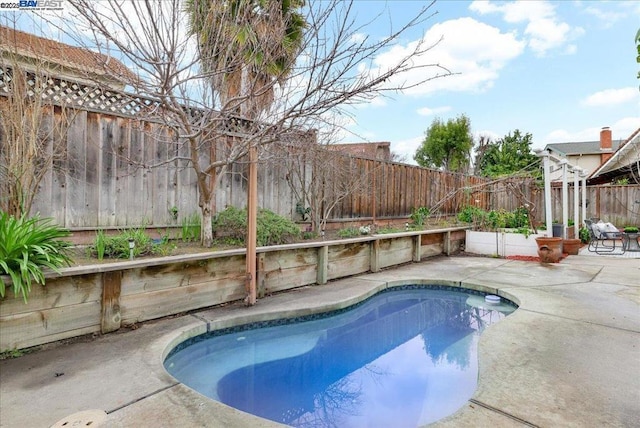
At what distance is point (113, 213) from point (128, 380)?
2468 mm

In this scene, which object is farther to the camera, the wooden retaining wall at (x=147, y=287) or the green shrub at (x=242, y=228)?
the green shrub at (x=242, y=228)

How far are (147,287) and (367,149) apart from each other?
7.86 meters

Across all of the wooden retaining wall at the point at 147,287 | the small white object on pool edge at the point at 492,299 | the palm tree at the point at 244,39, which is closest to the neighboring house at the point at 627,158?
the small white object on pool edge at the point at 492,299

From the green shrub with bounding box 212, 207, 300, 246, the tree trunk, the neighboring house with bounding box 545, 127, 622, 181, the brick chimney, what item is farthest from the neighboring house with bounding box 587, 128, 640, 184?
the brick chimney

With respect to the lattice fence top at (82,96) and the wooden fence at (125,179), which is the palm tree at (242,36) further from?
the wooden fence at (125,179)

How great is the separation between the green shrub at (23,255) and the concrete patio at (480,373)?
0.60m

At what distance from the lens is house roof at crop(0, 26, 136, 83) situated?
3367mm

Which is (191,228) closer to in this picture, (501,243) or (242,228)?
(242,228)

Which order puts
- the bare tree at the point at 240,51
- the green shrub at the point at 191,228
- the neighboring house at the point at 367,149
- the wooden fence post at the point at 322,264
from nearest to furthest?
the bare tree at the point at 240,51 < the green shrub at the point at 191,228 < the wooden fence post at the point at 322,264 < the neighboring house at the point at 367,149

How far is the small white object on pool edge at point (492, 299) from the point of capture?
16.1 feet

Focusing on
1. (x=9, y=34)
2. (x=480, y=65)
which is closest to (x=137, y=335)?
(x=9, y=34)

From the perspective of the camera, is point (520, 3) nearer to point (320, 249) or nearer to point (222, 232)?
point (320, 249)

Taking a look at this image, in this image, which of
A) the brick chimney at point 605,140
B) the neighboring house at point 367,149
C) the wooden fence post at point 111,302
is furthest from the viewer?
the brick chimney at point 605,140

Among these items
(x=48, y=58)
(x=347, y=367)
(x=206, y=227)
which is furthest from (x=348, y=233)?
(x=48, y=58)
